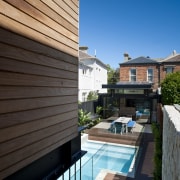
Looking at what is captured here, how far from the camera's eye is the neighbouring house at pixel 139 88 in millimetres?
17000

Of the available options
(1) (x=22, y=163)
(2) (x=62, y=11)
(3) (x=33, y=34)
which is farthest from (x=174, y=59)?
(1) (x=22, y=163)

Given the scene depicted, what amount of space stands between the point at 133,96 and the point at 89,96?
6166 mm

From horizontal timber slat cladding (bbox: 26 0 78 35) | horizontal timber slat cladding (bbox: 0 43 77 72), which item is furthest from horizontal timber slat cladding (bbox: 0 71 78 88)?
horizontal timber slat cladding (bbox: 26 0 78 35)

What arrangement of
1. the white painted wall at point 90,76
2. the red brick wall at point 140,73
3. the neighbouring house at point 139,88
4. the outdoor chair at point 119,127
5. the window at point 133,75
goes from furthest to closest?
the window at point 133,75
the red brick wall at point 140,73
the white painted wall at point 90,76
the neighbouring house at point 139,88
the outdoor chair at point 119,127

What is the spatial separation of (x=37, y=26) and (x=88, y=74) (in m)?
20.0

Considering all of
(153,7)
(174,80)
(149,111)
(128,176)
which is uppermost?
(153,7)

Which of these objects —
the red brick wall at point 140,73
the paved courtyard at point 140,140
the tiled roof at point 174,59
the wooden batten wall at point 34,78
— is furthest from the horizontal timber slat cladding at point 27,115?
the tiled roof at point 174,59

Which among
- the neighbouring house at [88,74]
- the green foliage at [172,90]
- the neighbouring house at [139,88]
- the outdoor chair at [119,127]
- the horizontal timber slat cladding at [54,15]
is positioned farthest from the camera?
the neighbouring house at [88,74]

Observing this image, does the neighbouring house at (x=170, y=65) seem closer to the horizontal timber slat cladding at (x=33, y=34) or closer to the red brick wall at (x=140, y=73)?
the red brick wall at (x=140, y=73)

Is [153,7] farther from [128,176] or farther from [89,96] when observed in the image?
[128,176]

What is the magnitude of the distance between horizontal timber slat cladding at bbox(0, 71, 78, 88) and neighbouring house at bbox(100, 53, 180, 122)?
14.1 metres

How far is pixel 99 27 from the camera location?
75.3 ft

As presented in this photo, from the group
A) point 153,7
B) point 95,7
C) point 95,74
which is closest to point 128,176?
point 153,7

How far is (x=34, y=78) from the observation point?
8.35 ft
